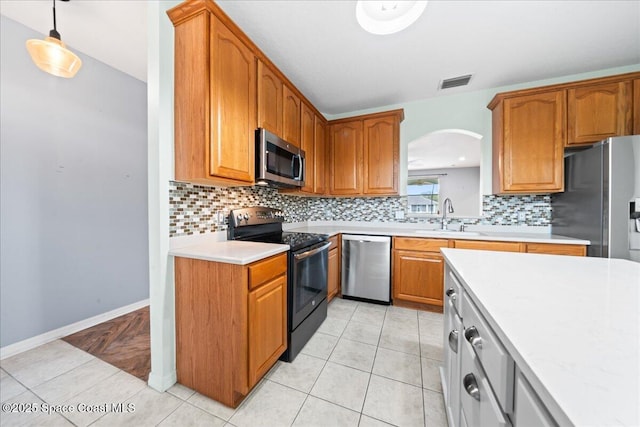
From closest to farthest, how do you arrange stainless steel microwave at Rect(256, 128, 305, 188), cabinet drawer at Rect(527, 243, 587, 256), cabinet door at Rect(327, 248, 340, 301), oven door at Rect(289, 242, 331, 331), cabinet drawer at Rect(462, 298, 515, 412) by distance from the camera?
1. cabinet drawer at Rect(462, 298, 515, 412)
2. oven door at Rect(289, 242, 331, 331)
3. stainless steel microwave at Rect(256, 128, 305, 188)
4. cabinet drawer at Rect(527, 243, 587, 256)
5. cabinet door at Rect(327, 248, 340, 301)

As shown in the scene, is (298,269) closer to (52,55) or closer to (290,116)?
(290,116)

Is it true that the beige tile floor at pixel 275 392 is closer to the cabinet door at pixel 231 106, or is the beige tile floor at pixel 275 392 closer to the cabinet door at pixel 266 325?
the cabinet door at pixel 266 325

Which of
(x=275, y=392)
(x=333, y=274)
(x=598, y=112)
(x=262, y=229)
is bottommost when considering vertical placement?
(x=275, y=392)

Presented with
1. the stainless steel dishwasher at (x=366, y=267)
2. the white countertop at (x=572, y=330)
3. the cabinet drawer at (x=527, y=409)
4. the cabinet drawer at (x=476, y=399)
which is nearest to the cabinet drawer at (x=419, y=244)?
the stainless steel dishwasher at (x=366, y=267)

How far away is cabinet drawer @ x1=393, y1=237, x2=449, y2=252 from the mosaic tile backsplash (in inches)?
23.0

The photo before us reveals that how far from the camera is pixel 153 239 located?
1.44m

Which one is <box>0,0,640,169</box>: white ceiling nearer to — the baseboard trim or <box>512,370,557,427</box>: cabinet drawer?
<box>512,370,557,427</box>: cabinet drawer

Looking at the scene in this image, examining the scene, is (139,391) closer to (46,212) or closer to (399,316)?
(46,212)

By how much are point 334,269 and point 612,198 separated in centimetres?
240

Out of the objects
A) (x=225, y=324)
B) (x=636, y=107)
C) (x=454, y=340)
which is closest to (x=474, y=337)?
(x=454, y=340)

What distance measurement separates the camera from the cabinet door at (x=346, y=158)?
3.02 metres

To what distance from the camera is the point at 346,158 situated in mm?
3084

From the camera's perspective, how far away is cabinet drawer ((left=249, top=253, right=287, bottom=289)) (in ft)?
4.32

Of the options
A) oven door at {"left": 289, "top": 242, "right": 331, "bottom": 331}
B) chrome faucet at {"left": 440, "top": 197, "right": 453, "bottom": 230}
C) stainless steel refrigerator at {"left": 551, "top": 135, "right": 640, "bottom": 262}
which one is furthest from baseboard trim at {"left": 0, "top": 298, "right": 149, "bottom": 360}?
stainless steel refrigerator at {"left": 551, "top": 135, "right": 640, "bottom": 262}
